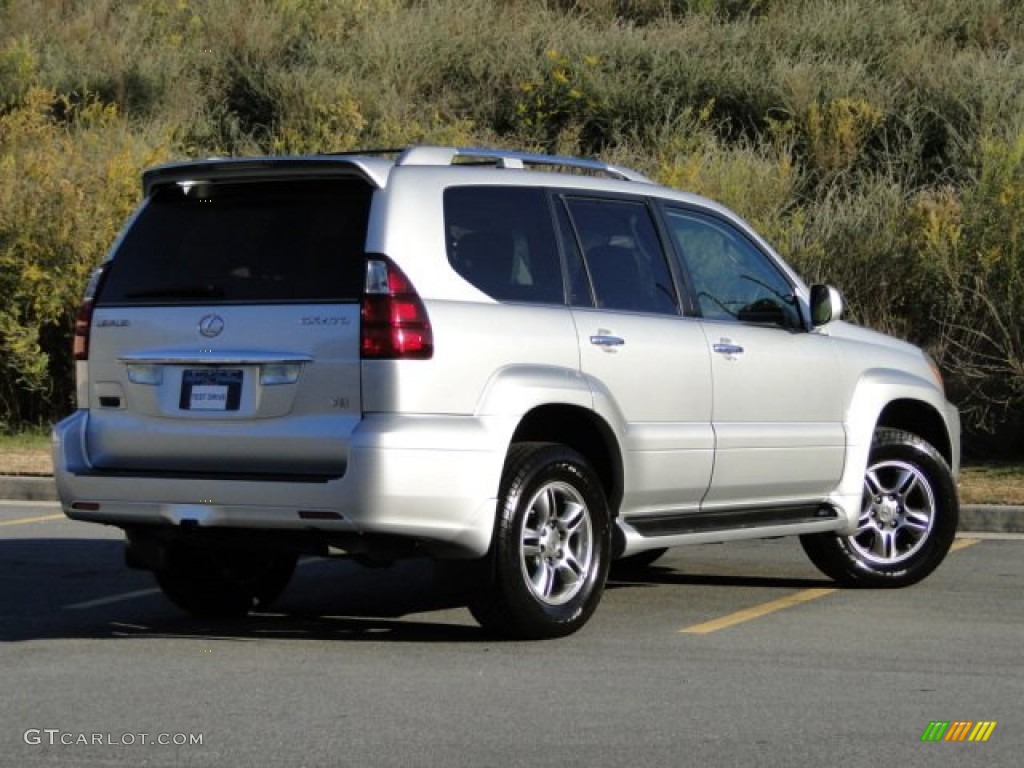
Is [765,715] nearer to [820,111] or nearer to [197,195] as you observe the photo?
[197,195]

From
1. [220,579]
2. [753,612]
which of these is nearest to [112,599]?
[220,579]

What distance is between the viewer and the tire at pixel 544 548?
8.22 m

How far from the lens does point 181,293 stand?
27.9 ft

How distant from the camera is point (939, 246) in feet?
57.7

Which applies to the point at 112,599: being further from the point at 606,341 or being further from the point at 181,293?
the point at 606,341

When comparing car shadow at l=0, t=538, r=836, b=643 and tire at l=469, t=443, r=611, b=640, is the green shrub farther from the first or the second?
tire at l=469, t=443, r=611, b=640

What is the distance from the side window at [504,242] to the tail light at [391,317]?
0.37 meters

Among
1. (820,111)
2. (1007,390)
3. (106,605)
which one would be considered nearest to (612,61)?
(820,111)

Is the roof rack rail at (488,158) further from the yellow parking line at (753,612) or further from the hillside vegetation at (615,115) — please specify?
the hillside vegetation at (615,115)

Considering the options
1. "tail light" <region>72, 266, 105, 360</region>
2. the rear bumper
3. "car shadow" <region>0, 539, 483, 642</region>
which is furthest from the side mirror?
"tail light" <region>72, 266, 105, 360</region>

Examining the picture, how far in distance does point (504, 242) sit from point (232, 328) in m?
1.23

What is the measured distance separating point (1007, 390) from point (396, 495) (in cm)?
995

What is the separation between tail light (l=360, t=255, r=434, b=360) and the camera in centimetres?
786

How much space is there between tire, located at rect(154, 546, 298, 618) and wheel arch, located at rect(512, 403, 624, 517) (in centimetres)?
136
